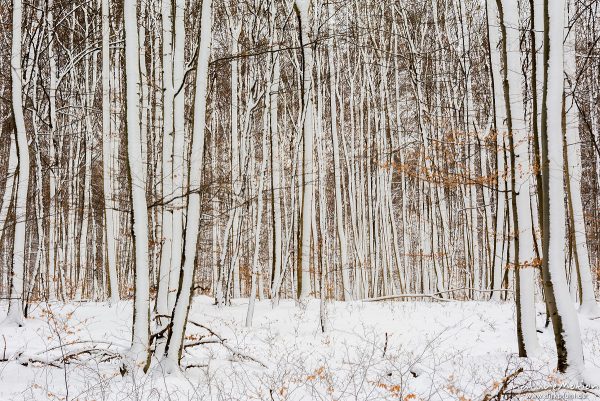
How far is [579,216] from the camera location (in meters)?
7.38

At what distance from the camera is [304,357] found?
5.53 m

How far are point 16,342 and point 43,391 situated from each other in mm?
3007

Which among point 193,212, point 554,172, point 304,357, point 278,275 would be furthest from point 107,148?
point 554,172

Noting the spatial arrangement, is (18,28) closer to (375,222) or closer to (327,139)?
(375,222)

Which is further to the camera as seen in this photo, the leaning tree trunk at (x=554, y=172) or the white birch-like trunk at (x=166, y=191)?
the white birch-like trunk at (x=166, y=191)

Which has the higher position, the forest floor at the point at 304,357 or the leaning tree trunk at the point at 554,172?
the leaning tree trunk at the point at 554,172

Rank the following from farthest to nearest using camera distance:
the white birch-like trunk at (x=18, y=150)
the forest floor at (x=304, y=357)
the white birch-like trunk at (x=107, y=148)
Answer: the white birch-like trunk at (x=107, y=148)
the white birch-like trunk at (x=18, y=150)
the forest floor at (x=304, y=357)

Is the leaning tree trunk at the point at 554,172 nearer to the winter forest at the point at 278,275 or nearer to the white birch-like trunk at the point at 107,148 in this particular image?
the winter forest at the point at 278,275

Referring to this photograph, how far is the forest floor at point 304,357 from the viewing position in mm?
3596

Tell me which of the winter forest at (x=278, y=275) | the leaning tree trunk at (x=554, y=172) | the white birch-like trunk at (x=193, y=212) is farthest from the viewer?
the leaning tree trunk at (x=554, y=172)

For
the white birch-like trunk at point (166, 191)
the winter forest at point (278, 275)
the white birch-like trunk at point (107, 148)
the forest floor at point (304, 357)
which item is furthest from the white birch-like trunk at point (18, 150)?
the white birch-like trunk at point (166, 191)

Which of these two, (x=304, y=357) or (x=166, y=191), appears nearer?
(x=166, y=191)

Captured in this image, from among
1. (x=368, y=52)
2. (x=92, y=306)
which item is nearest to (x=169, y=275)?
(x=92, y=306)

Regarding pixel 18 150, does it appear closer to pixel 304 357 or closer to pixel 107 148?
pixel 107 148
